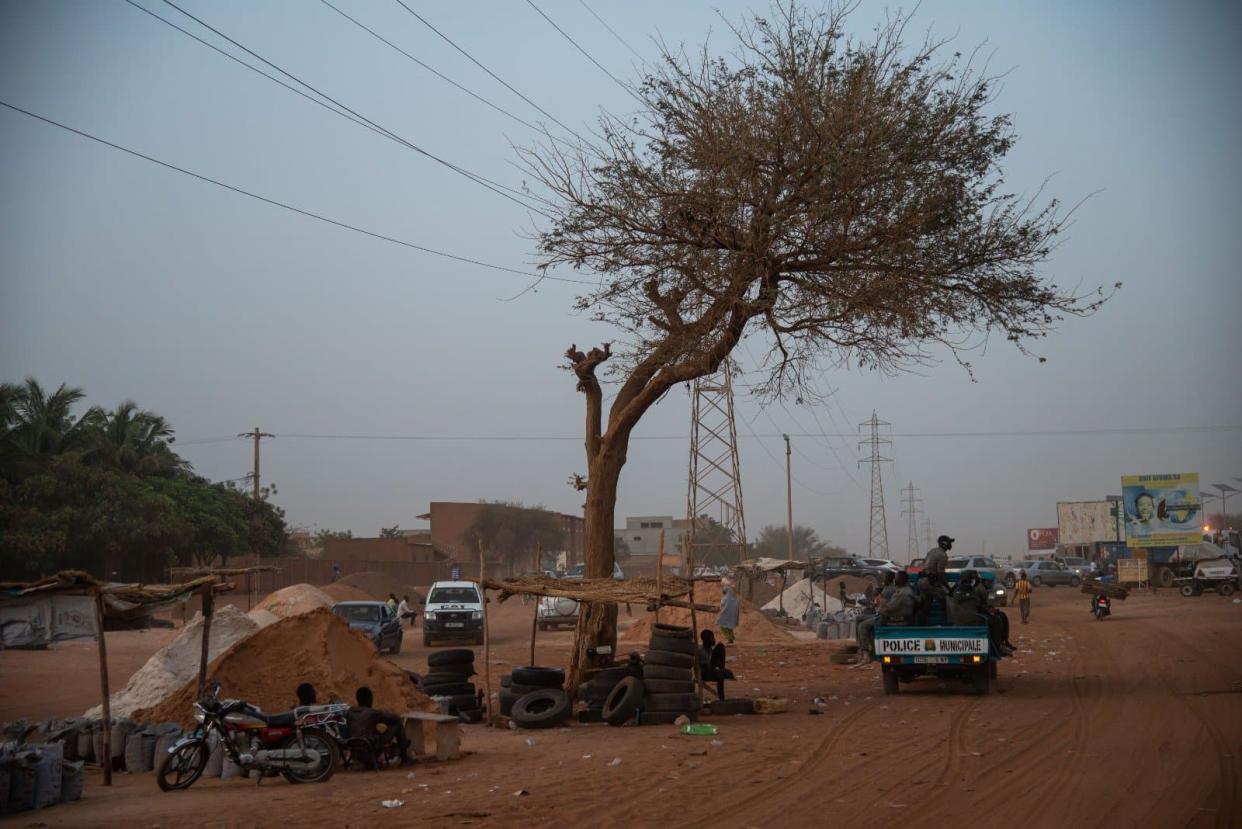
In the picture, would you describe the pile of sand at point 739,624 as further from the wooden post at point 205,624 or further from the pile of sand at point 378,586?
the pile of sand at point 378,586

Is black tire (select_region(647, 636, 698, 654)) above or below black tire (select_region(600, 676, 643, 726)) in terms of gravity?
above

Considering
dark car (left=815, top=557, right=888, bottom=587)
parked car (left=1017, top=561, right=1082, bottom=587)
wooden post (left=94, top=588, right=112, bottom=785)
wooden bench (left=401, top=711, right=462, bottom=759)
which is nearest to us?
wooden post (left=94, top=588, right=112, bottom=785)

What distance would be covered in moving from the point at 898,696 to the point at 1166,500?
45.4 metres

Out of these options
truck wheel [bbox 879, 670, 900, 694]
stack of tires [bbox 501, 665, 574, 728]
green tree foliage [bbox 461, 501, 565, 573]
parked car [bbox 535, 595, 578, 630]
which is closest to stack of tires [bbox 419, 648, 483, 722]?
stack of tires [bbox 501, 665, 574, 728]

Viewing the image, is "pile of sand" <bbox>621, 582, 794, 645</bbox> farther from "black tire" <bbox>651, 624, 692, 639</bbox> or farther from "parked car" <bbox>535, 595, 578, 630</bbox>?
Answer: "black tire" <bbox>651, 624, 692, 639</bbox>

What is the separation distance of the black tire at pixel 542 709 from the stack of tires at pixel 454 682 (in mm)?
841

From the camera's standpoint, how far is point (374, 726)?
1266cm

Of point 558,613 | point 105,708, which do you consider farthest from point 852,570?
point 105,708

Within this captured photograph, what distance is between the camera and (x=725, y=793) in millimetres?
10047

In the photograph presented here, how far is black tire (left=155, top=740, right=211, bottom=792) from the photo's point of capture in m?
11.7

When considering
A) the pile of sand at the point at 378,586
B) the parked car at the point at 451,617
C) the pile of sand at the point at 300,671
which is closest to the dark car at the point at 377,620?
the parked car at the point at 451,617

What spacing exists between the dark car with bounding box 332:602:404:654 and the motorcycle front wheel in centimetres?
1932

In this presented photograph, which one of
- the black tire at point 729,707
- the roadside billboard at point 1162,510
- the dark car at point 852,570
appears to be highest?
the roadside billboard at point 1162,510

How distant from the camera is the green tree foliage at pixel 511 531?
4082 inches
